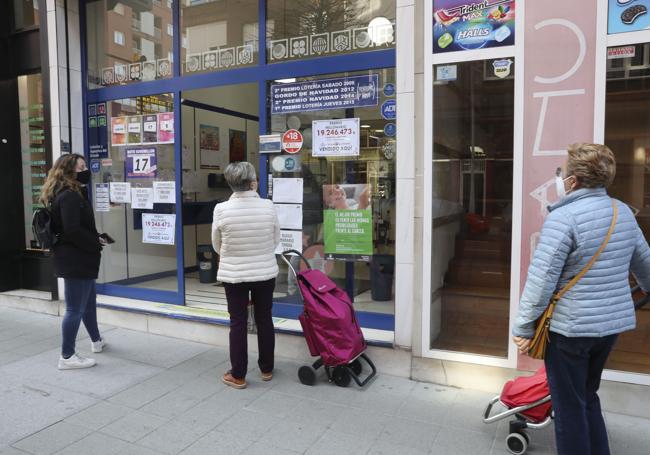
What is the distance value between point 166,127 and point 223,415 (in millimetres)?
3519

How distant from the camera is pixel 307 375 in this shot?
13.5 ft

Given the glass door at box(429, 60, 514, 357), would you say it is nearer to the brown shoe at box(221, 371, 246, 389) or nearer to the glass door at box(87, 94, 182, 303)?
the brown shoe at box(221, 371, 246, 389)

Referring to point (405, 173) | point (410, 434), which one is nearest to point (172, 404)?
point (410, 434)

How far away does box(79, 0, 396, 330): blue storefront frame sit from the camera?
185 inches

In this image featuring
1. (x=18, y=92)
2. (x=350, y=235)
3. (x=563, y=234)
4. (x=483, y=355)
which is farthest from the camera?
(x=18, y=92)

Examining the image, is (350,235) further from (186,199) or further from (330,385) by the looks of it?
(186,199)

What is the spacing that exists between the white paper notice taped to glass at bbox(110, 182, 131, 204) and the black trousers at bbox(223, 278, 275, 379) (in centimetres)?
285

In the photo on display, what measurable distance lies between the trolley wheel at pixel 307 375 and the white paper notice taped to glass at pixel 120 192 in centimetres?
342

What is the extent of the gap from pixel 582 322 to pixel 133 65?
18.7 ft

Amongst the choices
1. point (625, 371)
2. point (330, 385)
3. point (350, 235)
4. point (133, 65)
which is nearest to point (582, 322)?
point (625, 371)

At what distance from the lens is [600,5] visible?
11.4ft

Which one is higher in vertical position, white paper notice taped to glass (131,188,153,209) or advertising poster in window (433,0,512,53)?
advertising poster in window (433,0,512,53)

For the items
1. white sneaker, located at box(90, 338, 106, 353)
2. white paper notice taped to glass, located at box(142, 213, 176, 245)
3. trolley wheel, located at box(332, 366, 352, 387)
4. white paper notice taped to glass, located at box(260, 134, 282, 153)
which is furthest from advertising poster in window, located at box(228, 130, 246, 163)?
trolley wheel, located at box(332, 366, 352, 387)

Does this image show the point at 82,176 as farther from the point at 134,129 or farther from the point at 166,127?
the point at 134,129
